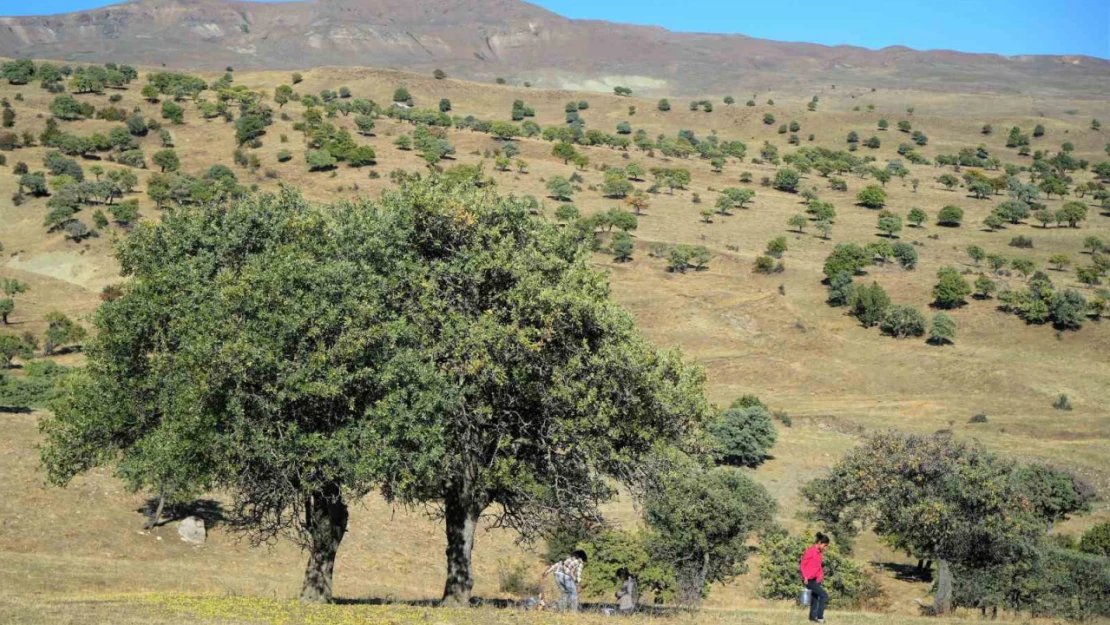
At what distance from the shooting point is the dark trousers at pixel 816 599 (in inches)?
749

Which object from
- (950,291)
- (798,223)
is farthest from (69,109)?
(950,291)

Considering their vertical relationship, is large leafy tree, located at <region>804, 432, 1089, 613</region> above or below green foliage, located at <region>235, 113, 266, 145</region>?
above

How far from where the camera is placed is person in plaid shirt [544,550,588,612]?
20094mm

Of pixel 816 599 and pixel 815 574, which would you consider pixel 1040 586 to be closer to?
pixel 816 599

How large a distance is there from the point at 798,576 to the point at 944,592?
300 inches

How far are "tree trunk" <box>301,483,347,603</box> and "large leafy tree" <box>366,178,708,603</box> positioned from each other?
7.41ft

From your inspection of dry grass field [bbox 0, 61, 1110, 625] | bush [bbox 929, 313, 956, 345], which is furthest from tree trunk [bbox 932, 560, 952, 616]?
bush [bbox 929, 313, 956, 345]

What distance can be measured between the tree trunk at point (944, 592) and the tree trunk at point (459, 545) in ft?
55.6

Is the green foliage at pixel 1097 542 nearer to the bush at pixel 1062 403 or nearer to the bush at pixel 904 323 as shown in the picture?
the bush at pixel 1062 403

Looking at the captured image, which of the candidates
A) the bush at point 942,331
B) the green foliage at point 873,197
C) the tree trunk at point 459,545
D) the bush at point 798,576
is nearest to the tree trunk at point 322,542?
the tree trunk at point 459,545

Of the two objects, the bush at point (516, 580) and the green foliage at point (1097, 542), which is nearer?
the bush at point (516, 580)

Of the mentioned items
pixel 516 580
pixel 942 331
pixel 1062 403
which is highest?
pixel 942 331

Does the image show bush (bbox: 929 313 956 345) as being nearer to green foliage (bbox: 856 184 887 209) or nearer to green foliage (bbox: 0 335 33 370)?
green foliage (bbox: 856 184 887 209)

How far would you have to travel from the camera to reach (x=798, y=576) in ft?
127
